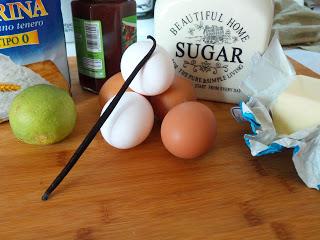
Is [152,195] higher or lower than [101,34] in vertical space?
lower

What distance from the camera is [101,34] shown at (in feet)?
1.82

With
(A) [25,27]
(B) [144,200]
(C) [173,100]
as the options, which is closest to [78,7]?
(A) [25,27]

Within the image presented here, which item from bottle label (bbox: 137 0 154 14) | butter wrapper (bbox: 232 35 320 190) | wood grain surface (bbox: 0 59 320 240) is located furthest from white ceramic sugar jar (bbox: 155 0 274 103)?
bottle label (bbox: 137 0 154 14)

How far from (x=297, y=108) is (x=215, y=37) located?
18 cm

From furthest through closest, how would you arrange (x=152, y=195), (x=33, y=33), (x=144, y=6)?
(x=144, y=6) < (x=33, y=33) < (x=152, y=195)

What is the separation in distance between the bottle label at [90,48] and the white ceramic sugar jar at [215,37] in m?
0.11

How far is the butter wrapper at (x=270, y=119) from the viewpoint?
406mm

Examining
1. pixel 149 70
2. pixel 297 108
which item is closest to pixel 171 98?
pixel 149 70

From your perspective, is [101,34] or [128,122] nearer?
[128,122]

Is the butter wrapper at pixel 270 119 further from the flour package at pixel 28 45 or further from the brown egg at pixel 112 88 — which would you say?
the flour package at pixel 28 45

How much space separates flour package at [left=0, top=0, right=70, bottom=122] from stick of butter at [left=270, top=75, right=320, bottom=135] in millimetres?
370

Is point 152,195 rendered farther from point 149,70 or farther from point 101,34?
point 101,34

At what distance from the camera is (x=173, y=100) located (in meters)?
0.48

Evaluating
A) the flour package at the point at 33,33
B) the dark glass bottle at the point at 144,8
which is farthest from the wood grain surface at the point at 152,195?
the dark glass bottle at the point at 144,8
